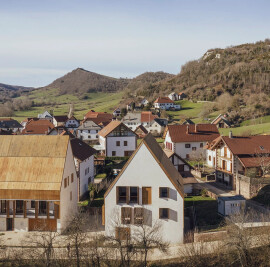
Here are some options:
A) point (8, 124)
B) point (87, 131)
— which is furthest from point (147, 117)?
point (8, 124)

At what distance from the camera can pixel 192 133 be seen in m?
68.0

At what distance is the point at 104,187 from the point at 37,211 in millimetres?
15378

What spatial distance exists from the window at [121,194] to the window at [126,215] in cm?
69

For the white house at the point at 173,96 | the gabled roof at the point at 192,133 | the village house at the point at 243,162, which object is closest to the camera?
the village house at the point at 243,162

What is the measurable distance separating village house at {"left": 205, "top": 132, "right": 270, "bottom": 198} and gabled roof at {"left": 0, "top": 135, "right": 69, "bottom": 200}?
2259 centimetres

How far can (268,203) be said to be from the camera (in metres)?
38.5

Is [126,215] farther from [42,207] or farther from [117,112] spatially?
[117,112]

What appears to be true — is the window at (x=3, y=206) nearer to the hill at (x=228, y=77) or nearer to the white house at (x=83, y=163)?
the white house at (x=83, y=163)

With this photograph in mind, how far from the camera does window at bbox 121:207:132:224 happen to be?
2999cm

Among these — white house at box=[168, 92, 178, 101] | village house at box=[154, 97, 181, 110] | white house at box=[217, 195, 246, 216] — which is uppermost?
white house at box=[168, 92, 178, 101]

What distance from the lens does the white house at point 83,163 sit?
1655 inches

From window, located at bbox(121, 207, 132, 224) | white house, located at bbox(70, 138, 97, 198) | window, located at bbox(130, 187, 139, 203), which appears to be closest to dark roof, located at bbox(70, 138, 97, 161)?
white house, located at bbox(70, 138, 97, 198)

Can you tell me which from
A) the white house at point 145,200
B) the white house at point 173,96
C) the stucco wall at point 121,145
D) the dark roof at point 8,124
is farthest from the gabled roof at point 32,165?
the white house at point 173,96

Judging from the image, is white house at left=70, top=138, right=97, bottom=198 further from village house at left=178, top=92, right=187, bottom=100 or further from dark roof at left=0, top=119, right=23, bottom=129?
village house at left=178, top=92, right=187, bottom=100
